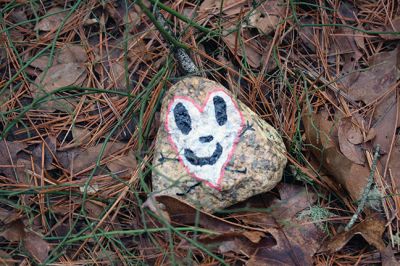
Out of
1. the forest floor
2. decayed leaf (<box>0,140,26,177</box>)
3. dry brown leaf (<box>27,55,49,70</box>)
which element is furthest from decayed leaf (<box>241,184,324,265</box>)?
dry brown leaf (<box>27,55,49,70</box>)

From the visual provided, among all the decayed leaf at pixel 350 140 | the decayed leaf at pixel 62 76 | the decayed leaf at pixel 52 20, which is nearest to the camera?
the decayed leaf at pixel 350 140

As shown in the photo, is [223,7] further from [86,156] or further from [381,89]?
[86,156]

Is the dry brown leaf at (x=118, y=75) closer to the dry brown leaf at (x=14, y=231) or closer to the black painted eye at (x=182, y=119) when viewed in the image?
the black painted eye at (x=182, y=119)

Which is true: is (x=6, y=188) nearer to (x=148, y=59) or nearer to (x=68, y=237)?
(x=68, y=237)

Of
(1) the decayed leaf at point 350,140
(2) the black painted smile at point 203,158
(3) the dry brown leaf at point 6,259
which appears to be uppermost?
(2) the black painted smile at point 203,158

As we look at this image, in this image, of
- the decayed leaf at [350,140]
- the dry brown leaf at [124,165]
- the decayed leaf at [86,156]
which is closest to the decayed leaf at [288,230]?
the decayed leaf at [350,140]

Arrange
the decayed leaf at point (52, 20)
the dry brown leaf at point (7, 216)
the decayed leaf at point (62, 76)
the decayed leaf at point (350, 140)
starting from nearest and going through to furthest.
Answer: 1. the dry brown leaf at point (7, 216)
2. the decayed leaf at point (350, 140)
3. the decayed leaf at point (62, 76)
4. the decayed leaf at point (52, 20)

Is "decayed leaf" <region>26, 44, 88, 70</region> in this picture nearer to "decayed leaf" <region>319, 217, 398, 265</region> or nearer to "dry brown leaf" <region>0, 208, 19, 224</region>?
"dry brown leaf" <region>0, 208, 19, 224</region>
